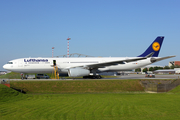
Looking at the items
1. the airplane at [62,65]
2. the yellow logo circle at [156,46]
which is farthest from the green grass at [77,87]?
the yellow logo circle at [156,46]

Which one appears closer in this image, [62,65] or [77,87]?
[77,87]

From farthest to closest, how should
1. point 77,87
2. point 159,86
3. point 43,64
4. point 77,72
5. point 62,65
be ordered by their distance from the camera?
point 62,65, point 43,64, point 77,72, point 159,86, point 77,87

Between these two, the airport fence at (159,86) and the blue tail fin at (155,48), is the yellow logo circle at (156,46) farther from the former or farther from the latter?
the airport fence at (159,86)

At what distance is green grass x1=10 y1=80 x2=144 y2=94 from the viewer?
83.2ft

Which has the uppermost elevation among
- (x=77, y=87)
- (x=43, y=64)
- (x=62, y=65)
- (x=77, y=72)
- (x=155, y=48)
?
(x=155, y=48)

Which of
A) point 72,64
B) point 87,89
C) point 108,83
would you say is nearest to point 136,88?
point 108,83

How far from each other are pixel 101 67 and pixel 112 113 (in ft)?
79.0

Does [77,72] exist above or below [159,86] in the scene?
above

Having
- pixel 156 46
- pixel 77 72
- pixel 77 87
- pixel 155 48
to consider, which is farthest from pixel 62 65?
pixel 156 46

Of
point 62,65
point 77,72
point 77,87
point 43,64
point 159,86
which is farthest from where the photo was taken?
point 62,65

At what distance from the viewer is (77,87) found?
26250mm

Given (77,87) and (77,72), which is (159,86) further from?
(77,72)

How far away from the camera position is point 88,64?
116 feet

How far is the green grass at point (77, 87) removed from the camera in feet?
83.2
